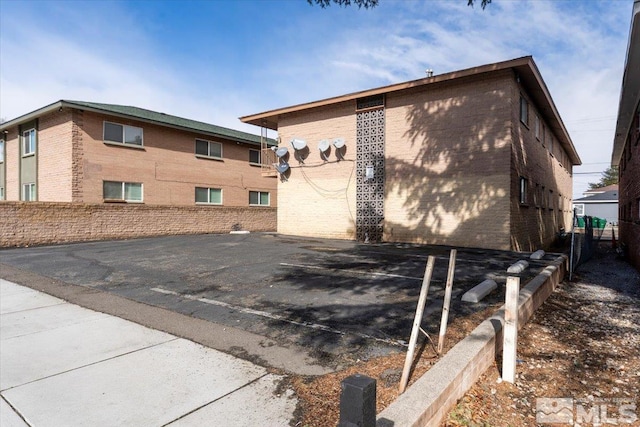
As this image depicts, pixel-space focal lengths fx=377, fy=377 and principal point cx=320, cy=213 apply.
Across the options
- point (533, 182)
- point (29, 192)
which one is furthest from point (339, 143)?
point (29, 192)

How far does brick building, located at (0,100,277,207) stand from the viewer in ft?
56.5

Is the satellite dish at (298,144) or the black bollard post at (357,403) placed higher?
the satellite dish at (298,144)

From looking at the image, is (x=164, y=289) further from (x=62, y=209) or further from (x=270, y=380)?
(x=62, y=209)

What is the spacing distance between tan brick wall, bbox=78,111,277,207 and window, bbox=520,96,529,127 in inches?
649

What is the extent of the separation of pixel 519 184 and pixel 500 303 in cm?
991

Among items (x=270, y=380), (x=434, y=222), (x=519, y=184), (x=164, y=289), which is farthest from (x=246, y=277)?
(x=519, y=184)

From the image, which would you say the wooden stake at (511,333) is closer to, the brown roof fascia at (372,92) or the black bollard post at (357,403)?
the black bollard post at (357,403)

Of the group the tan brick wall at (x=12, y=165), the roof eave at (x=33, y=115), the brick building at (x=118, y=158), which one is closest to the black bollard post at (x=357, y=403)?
the brick building at (x=118, y=158)

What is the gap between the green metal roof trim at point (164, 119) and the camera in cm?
1757

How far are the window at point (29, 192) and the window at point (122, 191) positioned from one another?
183 inches

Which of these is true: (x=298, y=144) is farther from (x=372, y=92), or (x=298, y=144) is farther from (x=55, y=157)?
(x=55, y=157)

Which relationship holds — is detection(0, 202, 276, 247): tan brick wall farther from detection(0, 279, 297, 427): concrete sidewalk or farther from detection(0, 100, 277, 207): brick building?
detection(0, 279, 297, 427): concrete sidewalk

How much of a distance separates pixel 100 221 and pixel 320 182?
998 cm
